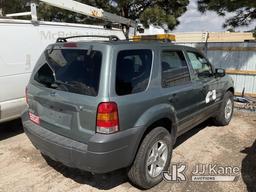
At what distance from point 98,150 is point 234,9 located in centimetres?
737

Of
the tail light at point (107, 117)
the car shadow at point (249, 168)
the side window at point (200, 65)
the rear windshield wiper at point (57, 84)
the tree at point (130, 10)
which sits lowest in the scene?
the car shadow at point (249, 168)

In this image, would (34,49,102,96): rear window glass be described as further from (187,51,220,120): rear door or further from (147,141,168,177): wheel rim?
(187,51,220,120): rear door

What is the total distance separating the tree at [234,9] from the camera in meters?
7.81

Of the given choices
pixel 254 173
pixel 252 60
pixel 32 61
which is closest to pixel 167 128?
pixel 254 173

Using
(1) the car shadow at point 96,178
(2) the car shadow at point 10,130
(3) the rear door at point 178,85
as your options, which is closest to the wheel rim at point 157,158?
(1) the car shadow at point 96,178

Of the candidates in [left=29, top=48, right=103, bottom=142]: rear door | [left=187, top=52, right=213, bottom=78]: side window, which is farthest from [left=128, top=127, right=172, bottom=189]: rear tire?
[left=187, top=52, right=213, bottom=78]: side window

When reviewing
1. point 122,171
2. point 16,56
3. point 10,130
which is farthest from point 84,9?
point 122,171

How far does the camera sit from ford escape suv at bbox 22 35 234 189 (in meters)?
2.79

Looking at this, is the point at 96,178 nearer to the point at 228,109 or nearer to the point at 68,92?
the point at 68,92

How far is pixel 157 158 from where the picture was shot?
348 cm

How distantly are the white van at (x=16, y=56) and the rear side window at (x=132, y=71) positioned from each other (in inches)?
102

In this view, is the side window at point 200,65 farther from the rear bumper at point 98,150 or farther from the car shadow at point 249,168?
the rear bumper at point 98,150

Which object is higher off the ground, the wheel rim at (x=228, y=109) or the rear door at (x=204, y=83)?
the rear door at (x=204, y=83)

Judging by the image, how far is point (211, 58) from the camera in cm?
948
